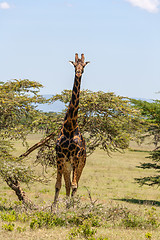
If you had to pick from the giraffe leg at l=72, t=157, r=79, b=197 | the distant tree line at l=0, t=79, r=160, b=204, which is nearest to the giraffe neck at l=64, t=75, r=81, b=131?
the giraffe leg at l=72, t=157, r=79, b=197

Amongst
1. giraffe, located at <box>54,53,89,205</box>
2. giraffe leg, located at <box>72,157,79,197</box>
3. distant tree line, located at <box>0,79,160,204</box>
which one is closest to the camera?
giraffe, located at <box>54,53,89,205</box>

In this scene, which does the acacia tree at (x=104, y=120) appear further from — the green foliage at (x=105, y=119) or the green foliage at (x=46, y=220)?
the green foliage at (x=46, y=220)

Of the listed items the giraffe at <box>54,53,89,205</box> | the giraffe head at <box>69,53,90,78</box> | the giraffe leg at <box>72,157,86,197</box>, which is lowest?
the giraffe leg at <box>72,157,86,197</box>

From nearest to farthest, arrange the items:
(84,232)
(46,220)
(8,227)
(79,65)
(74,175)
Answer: (8,227) → (84,232) → (46,220) → (74,175) → (79,65)

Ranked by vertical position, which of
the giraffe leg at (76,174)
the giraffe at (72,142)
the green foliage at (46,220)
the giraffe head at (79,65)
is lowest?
the green foliage at (46,220)

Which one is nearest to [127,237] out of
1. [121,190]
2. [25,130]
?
[25,130]

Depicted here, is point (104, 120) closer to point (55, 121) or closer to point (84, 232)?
point (55, 121)

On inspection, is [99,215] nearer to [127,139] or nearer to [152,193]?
[127,139]

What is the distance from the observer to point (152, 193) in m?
30.6

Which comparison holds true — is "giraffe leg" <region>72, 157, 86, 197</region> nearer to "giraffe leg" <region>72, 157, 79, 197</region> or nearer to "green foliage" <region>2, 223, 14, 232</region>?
"giraffe leg" <region>72, 157, 79, 197</region>

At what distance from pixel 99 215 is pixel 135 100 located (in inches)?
578

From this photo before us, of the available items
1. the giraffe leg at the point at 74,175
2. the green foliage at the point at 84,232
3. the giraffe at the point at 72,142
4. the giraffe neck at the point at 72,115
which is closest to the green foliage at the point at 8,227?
the green foliage at the point at 84,232

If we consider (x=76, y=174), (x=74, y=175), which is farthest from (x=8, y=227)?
(x=76, y=174)

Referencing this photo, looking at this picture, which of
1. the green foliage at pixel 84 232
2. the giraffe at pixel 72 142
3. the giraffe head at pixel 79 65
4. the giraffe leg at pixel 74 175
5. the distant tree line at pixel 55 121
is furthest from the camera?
the distant tree line at pixel 55 121
